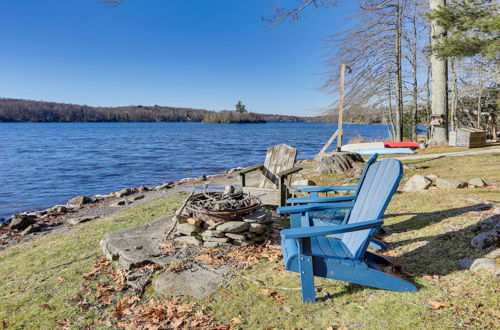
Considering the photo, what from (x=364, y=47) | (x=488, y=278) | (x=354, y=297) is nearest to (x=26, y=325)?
(x=354, y=297)

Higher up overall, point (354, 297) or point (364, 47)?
point (364, 47)

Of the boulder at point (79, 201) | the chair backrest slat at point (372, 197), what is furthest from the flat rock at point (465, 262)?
the boulder at point (79, 201)

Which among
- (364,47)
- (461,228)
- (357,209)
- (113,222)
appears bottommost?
(113,222)

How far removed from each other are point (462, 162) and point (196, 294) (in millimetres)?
7925

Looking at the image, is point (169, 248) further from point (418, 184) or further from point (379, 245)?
point (418, 184)

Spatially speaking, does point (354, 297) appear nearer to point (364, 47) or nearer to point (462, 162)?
point (462, 162)

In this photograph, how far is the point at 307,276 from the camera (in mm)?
2477

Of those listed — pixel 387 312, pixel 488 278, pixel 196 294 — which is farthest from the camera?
pixel 196 294

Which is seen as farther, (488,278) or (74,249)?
(74,249)

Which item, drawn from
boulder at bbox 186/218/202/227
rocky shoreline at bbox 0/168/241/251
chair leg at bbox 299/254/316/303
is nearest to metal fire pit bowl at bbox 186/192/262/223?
boulder at bbox 186/218/202/227

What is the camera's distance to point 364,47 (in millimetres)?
14930

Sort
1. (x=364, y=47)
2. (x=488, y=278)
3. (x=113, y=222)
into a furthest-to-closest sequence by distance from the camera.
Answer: (x=364, y=47) < (x=113, y=222) < (x=488, y=278)

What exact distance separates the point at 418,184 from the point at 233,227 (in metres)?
3.99

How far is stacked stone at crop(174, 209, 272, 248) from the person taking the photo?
152 inches
